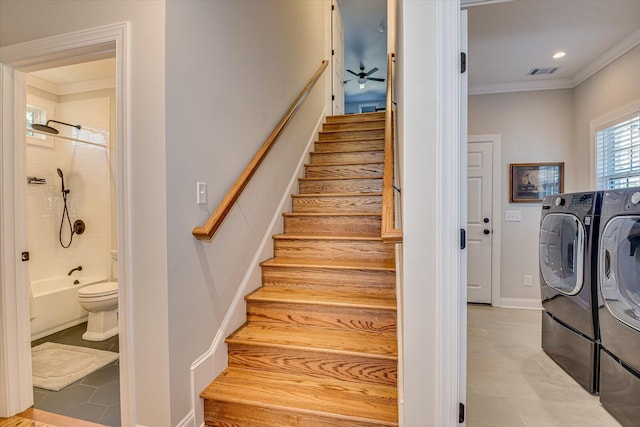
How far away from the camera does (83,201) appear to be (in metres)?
3.38

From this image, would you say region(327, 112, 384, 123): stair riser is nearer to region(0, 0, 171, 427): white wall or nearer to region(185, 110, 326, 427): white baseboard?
region(185, 110, 326, 427): white baseboard

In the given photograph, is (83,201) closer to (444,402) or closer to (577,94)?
(444,402)

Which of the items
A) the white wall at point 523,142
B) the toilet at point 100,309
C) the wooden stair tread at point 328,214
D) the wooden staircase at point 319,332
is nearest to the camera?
the wooden staircase at point 319,332

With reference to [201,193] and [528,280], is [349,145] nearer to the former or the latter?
[201,193]


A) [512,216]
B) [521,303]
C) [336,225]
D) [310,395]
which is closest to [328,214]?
[336,225]

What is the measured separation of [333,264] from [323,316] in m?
0.39

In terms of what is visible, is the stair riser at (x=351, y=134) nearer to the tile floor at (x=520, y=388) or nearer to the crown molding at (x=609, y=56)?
the crown molding at (x=609, y=56)

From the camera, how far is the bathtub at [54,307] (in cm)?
273

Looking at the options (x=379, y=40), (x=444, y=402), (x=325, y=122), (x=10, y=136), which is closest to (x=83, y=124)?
(x=10, y=136)

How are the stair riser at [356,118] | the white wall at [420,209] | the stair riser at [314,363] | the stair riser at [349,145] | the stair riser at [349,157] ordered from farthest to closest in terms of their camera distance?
the stair riser at [356,118], the stair riser at [349,145], the stair riser at [349,157], the stair riser at [314,363], the white wall at [420,209]

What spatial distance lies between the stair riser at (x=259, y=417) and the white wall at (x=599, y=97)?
344cm

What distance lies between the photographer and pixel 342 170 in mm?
3225

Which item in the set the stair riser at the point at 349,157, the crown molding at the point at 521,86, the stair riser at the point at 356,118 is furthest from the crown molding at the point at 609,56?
the stair riser at the point at 349,157

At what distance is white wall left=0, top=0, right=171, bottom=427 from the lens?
138 centimetres
